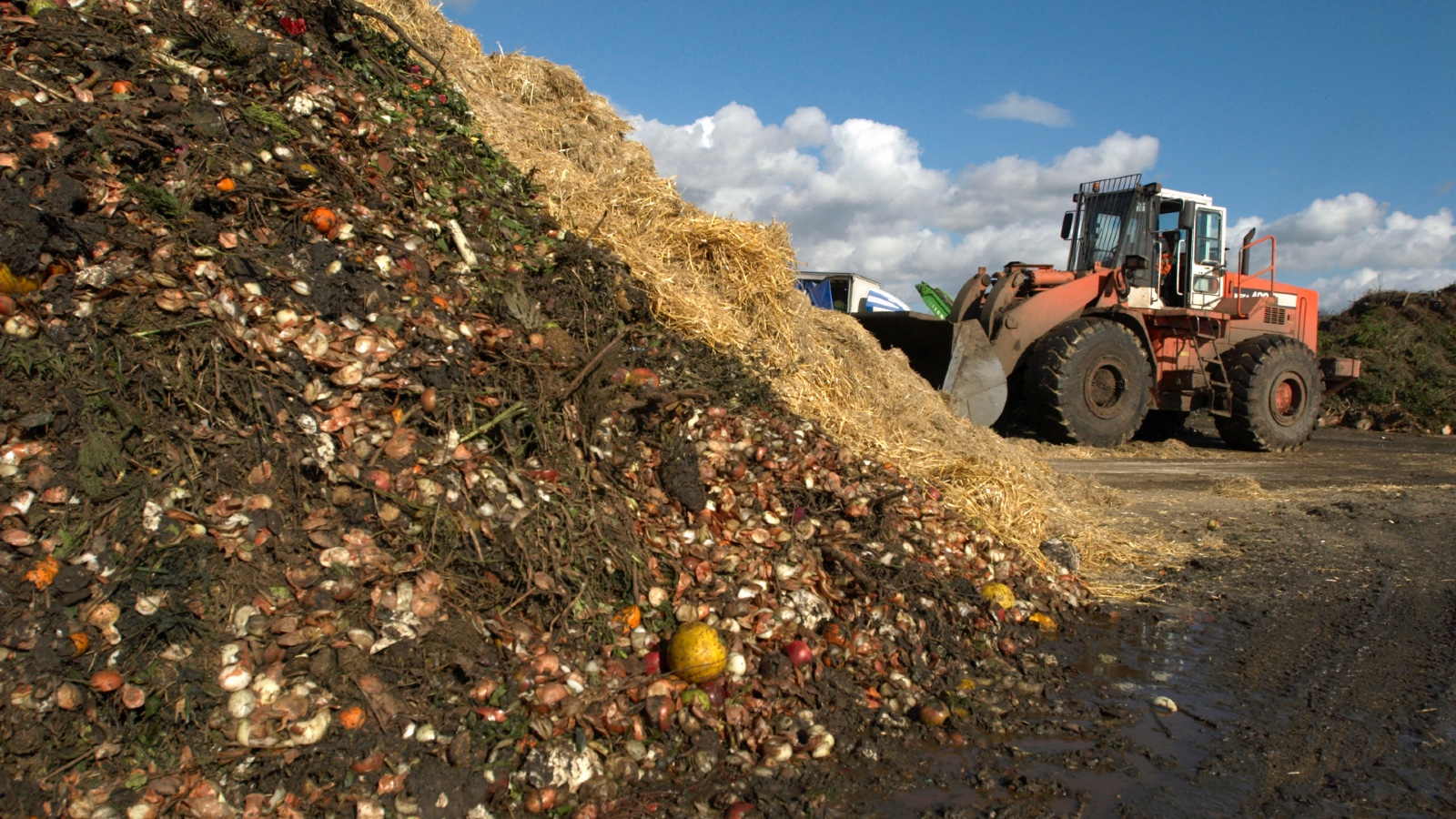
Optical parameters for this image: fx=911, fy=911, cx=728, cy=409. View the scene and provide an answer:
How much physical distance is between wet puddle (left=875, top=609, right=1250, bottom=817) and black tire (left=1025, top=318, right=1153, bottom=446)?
19.6ft

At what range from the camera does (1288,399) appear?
11.8 meters

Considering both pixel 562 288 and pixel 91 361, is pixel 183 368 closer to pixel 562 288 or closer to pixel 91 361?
pixel 91 361

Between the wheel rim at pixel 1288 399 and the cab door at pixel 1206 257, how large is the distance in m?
1.37

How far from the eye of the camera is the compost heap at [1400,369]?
15578mm

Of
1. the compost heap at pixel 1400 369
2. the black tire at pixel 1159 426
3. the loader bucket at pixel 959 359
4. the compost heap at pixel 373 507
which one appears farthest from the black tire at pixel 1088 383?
the compost heap at pixel 1400 369

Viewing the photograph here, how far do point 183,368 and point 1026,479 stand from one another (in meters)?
4.76

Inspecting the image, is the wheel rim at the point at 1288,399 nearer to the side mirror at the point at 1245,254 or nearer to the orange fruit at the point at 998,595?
the side mirror at the point at 1245,254

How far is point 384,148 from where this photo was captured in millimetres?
4637

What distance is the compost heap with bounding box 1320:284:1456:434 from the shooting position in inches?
613

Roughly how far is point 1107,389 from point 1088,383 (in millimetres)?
442

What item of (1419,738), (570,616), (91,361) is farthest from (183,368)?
(1419,738)

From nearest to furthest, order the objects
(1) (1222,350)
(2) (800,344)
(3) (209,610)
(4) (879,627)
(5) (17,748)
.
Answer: (5) (17,748)
(3) (209,610)
(4) (879,627)
(2) (800,344)
(1) (1222,350)

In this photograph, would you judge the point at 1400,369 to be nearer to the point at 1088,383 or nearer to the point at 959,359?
the point at 1088,383

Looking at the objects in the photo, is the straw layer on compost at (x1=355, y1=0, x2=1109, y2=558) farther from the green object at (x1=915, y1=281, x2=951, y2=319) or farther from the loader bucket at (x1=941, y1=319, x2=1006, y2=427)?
the green object at (x1=915, y1=281, x2=951, y2=319)
